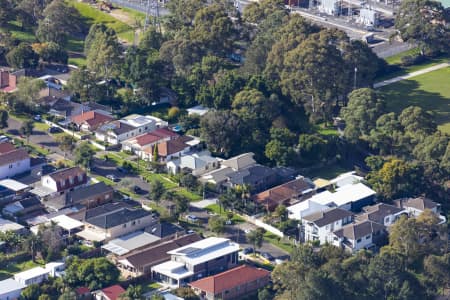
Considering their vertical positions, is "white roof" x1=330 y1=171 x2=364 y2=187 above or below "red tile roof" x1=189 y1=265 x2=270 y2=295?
above

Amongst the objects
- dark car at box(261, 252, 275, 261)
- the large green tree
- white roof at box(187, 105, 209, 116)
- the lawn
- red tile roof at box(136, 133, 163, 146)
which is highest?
the large green tree

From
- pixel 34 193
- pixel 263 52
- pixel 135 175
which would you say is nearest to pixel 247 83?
pixel 263 52

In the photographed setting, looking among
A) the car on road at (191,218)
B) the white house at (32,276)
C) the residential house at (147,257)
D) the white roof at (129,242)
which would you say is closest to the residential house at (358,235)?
the residential house at (147,257)

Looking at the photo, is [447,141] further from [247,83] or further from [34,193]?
[34,193]

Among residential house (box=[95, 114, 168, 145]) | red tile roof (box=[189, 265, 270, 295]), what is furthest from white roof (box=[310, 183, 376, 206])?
residential house (box=[95, 114, 168, 145])

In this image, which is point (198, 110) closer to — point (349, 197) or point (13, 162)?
point (13, 162)

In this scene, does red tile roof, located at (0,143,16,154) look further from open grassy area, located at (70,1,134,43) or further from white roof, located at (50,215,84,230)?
open grassy area, located at (70,1,134,43)

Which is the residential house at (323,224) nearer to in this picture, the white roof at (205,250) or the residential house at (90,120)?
the white roof at (205,250)
